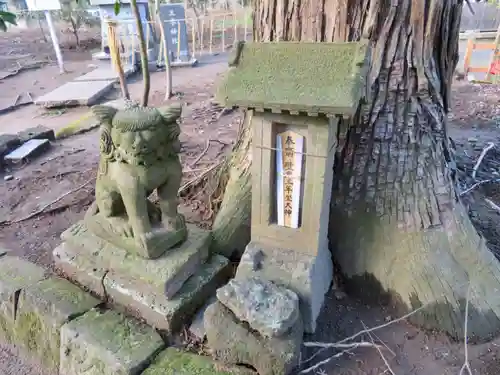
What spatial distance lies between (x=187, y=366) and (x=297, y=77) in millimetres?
1655

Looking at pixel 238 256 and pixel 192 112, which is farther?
pixel 192 112

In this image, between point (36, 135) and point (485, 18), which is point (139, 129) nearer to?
point (36, 135)

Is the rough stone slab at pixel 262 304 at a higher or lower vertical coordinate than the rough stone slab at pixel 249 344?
higher

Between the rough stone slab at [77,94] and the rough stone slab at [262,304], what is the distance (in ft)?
25.5

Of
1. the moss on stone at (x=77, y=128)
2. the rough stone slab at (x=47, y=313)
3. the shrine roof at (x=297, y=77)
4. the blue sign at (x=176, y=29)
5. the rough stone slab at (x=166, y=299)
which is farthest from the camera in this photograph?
the blue sign at (x=176, y=29)

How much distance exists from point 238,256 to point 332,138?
1.23 metres

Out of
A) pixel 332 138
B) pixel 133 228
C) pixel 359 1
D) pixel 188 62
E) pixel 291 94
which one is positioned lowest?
pixel 188 62

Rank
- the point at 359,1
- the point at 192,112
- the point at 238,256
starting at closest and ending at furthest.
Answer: the point at 359,1 < the point at 238,256 < the point at 192,112

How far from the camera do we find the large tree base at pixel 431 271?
8.02 ft

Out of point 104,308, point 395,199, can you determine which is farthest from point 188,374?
point 395,199

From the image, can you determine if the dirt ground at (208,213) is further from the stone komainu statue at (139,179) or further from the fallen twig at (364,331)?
→ the stone komainu statue at (139,179)

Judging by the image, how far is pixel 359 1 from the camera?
2373 millimetres

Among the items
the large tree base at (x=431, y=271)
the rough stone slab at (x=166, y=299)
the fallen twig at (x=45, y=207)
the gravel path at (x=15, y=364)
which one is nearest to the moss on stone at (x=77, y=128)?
the fallen twig at (x=45, y=207)

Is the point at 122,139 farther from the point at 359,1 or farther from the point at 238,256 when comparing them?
the point at 359,1
